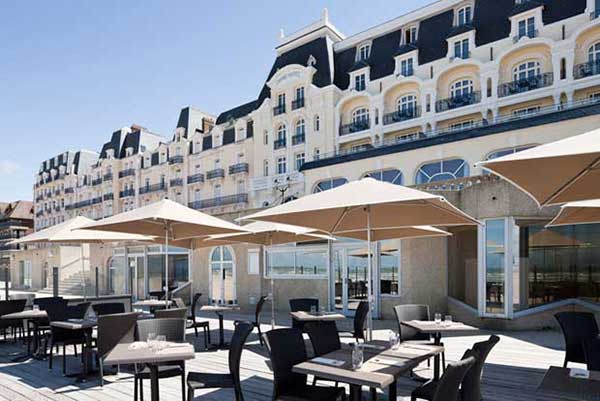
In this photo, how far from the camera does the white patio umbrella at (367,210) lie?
14.7 ft

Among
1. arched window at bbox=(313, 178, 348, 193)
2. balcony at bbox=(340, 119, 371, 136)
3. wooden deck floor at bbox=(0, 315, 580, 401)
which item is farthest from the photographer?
balcony at bbox=(340, 119, 371, 136)

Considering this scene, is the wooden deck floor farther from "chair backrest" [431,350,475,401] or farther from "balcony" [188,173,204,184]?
"balcony" [188,173,204,184]

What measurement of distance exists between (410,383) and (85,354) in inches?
185

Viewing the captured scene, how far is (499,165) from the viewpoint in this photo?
3.49m

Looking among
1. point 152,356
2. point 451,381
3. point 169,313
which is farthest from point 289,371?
point 169,313

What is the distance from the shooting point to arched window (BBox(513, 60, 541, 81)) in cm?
2144

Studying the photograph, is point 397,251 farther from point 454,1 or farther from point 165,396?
point 454,1

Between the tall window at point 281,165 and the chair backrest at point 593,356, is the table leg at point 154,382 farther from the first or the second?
the tall window at point 281,165

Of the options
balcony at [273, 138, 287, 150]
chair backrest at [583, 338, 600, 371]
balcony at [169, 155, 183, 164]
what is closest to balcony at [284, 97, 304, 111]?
balcony at [273, 138, 287, 150]

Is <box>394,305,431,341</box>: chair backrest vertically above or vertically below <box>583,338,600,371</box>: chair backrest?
below

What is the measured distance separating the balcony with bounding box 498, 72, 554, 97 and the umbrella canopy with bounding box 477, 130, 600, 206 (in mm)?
19270

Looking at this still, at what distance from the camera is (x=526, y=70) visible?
70.9ft

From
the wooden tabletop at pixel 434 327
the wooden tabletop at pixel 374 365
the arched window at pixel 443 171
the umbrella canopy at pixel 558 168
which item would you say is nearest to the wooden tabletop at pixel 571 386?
the wooden tabletop at pixel 374 365

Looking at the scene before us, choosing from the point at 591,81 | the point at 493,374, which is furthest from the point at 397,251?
the point at 591,81
